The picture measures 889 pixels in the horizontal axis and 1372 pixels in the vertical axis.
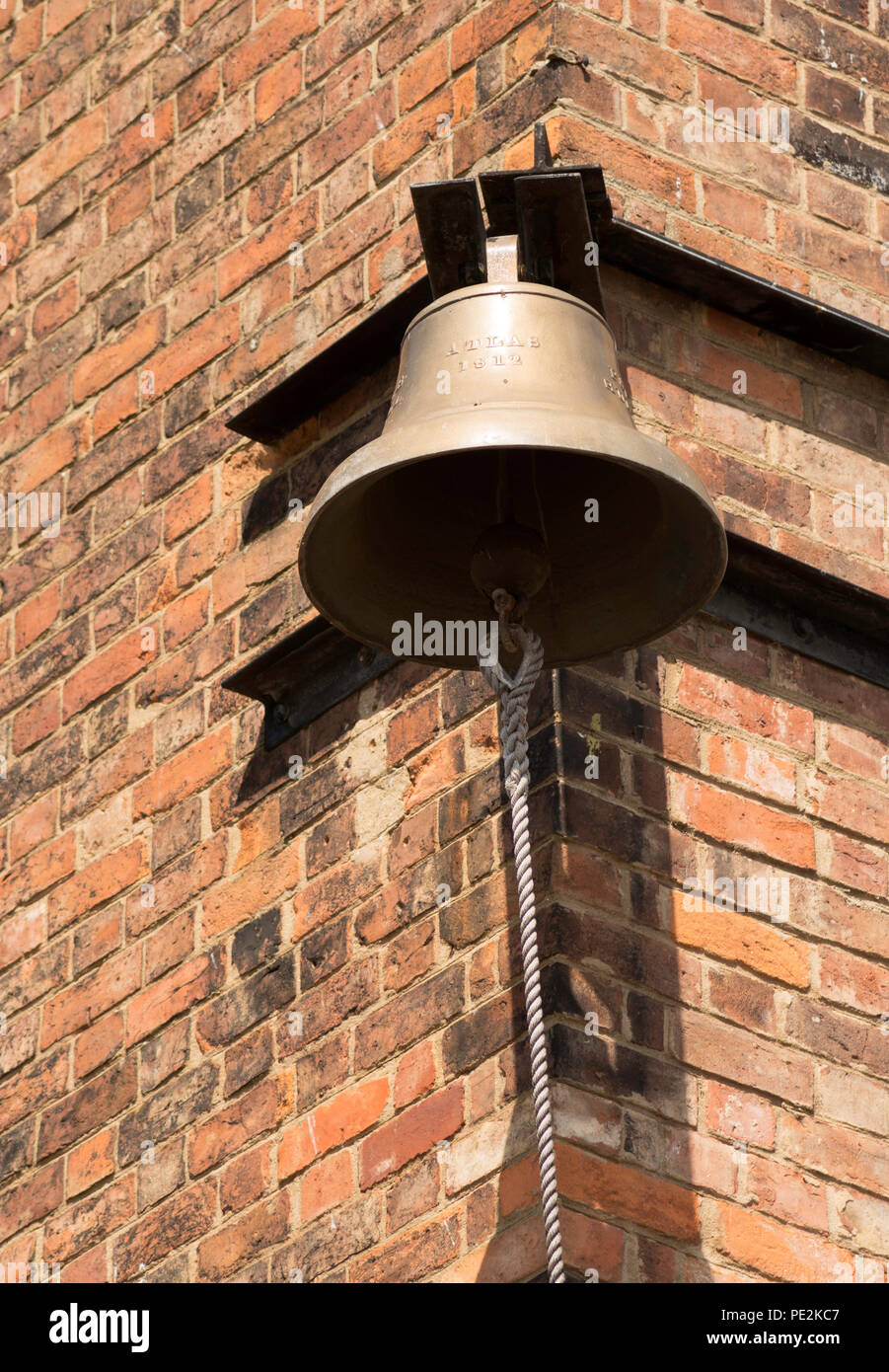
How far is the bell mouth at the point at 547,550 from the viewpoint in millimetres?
4707

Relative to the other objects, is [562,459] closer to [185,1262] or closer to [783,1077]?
[783,1077]

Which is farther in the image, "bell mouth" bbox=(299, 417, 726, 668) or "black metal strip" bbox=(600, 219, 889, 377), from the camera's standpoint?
"black metal strip" bbox=(600, 219, 889, 377)

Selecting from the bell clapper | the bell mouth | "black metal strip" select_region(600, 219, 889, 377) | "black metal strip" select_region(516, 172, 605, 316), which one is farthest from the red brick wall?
"black metal strip" select_region(516, 172, 605, 316)

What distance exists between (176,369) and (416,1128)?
6.40 ft

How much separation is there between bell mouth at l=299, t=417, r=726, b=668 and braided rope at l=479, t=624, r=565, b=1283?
0.34 meters

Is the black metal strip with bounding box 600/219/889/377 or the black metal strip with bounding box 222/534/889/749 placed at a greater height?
the black metal strip with bounding box 600/219/889/377

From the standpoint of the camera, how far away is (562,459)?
4.88m

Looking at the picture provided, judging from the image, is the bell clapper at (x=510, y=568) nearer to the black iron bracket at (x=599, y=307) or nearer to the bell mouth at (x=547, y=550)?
the bell mouth at (x=547, y=550)

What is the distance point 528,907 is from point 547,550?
0.62 metres

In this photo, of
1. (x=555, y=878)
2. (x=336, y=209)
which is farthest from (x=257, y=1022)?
(x=336, y=209)

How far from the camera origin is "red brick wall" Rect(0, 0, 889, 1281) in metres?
5.01

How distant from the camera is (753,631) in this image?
17.9 ft

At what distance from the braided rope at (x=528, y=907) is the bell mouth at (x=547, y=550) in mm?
341

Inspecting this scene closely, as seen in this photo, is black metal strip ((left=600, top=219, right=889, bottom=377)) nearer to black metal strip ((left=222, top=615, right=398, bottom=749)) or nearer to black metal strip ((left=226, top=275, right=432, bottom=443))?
black metal strip ((left=226, top=275, right=432, bottom=443))
